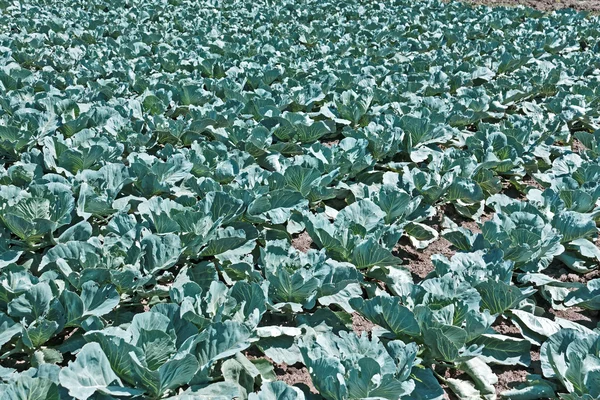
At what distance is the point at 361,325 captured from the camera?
10.7 ft

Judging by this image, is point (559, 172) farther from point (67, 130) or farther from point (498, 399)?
point (67, 130)

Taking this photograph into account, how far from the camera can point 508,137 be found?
5.10 meters

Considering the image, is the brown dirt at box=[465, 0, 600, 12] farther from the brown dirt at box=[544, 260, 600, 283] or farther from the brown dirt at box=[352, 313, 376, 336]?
the brown dirt at box=[352, 313, 376, 336]

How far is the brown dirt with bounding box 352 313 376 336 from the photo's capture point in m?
3.22

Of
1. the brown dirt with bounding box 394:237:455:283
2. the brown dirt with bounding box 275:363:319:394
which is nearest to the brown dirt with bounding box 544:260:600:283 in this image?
the brown dirt with bounding box 394:237:455:283

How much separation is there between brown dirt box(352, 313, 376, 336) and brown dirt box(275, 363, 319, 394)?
417mm

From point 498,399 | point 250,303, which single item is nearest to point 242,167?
point 250,303

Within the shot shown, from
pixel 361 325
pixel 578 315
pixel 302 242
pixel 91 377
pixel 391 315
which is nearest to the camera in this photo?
pixel 91 377

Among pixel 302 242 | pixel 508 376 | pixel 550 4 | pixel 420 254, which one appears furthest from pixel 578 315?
pixel 550 4

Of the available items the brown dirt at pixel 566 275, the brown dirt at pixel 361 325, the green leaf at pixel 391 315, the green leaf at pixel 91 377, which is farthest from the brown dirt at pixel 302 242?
the green leaf at pixel 91 377

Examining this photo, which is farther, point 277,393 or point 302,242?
point 302,242

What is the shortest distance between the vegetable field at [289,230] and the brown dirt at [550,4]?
7.01 meters

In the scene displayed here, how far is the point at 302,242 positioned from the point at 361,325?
88cm

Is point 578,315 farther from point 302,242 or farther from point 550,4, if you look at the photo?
point 550,4
